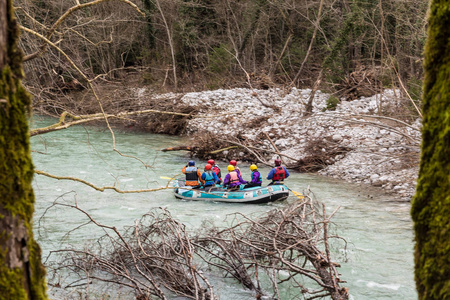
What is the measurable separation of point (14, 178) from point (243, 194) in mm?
9834

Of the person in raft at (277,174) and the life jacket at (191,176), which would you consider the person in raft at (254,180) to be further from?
the life jacket at (191,176)

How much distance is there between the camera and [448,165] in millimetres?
1856

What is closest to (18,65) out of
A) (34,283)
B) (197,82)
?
(34,283)

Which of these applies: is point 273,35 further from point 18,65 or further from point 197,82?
point 18,65

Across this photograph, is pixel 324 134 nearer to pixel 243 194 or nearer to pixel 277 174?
pixel 277 174

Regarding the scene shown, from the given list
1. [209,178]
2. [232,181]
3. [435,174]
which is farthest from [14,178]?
[209,178]

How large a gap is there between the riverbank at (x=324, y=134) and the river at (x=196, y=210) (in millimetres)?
889

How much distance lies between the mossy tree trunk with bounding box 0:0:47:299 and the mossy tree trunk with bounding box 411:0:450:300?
1.75 m

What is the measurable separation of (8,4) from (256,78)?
79.0 feet

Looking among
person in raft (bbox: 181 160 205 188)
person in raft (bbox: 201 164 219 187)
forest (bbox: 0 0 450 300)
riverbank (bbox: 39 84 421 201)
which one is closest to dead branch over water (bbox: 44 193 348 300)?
forest (bbox: 0 0 450 300)

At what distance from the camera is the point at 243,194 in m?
11.5

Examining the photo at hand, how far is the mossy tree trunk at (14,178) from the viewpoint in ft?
5.98

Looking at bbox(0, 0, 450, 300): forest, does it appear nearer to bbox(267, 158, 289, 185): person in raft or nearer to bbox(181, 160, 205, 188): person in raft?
bbox(267, 158, 289, 185): person in raft

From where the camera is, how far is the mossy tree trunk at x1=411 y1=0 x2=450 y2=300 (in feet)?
6.13
